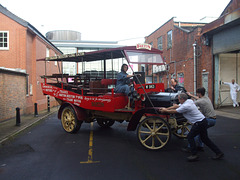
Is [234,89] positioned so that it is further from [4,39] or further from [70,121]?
[4,39]

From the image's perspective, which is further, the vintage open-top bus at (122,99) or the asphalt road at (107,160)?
the vintage open-top bus at (122,99)

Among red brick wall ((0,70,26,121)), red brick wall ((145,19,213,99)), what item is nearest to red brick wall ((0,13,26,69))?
red brick wall ((0,70,26,121))

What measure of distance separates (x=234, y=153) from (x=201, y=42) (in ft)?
41.1

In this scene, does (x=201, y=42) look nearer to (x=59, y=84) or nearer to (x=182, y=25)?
(x=182, y=25)

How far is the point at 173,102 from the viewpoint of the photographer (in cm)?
586

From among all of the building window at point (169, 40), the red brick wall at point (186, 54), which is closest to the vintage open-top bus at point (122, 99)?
the red brick wall at point (186, 54)

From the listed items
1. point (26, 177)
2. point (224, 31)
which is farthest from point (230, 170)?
point (224, 31)

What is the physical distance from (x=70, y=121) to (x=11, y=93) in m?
6.12

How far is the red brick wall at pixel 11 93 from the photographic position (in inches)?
446

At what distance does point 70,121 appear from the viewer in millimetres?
8000

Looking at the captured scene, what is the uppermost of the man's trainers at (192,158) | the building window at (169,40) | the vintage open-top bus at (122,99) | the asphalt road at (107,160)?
the building window at (169,40)

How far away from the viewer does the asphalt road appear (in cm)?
414

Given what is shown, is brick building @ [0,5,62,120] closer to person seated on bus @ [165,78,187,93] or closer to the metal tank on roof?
person seated on bus @ [165,78,187,93]

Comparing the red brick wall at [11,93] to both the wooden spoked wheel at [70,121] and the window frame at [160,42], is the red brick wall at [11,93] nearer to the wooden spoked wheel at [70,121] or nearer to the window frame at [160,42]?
the wooden spoked wheel at [70,121]
